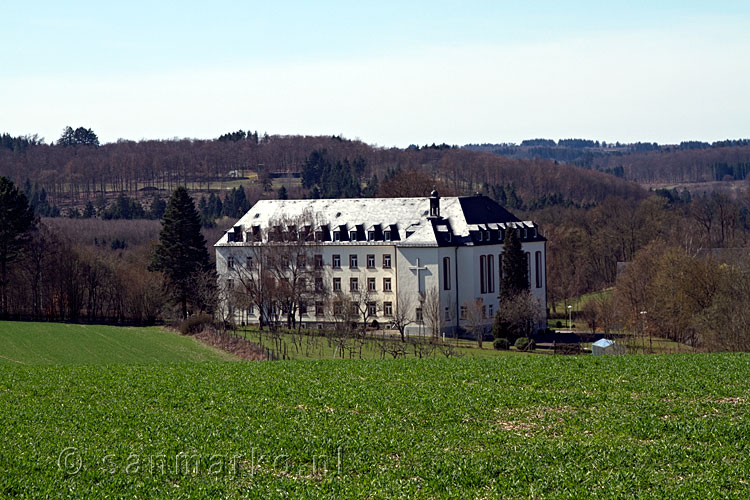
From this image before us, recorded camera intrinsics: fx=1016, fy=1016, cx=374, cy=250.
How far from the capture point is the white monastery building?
221ft

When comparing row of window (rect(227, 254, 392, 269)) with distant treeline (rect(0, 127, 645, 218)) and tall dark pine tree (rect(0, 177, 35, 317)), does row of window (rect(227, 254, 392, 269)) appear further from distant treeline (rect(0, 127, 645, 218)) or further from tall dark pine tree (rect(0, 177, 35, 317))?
distant treeline (rect(0, 127, 645, 218))

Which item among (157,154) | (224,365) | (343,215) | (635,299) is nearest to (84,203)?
(157,154)

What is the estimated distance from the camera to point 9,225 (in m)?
70.8

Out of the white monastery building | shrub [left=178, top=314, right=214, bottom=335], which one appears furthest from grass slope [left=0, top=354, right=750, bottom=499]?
the white monastery building

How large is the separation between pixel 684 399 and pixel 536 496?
258 inches

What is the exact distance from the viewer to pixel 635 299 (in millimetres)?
69938

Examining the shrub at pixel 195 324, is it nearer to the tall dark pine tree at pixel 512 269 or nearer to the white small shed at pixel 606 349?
the tall dark pine tree at pixel 512 269

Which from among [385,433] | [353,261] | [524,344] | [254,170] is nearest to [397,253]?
[353,261]

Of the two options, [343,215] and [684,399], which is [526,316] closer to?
[343,215]

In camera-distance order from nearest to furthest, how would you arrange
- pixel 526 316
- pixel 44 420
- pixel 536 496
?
pixel 536 496 → pixel 44 420 → pixel 526 316

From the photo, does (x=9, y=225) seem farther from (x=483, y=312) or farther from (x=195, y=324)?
(x=483, y=312)

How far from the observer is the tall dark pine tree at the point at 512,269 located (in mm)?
64500

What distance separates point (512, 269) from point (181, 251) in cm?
2418

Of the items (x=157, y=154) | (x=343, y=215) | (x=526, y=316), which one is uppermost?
(x=157, y=154)
